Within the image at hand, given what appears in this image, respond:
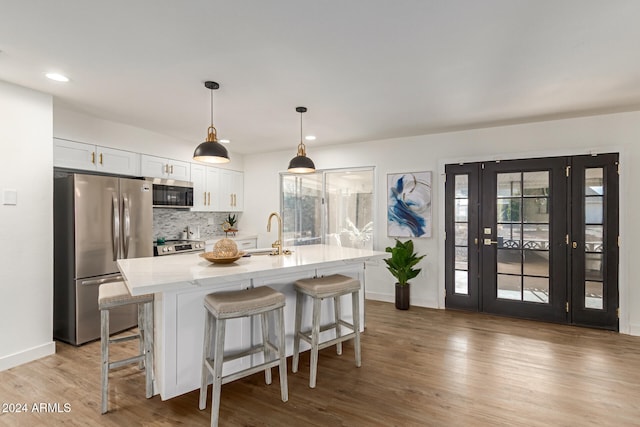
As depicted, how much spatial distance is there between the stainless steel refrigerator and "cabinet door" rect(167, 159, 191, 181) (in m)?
0.99

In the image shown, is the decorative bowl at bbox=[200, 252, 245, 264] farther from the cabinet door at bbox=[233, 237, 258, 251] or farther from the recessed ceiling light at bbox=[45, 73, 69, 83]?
the cabinet door at bbox=[233, 237, 258, 251]

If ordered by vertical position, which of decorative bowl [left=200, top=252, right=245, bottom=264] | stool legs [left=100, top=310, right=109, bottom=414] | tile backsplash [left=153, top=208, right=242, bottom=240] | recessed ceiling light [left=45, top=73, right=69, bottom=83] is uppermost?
recessed ceiling light [left=45, top=73, right=69, bottom=83]

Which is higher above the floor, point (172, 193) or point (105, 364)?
point (172, 193)

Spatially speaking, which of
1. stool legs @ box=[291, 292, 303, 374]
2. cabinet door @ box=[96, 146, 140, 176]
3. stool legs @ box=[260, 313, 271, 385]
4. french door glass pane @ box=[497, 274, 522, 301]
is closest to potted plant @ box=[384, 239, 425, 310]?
french door glass pane @ box=[497, 274, 522, 301]

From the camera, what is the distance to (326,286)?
2.62m

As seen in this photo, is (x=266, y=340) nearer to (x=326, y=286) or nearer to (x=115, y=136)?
(x=326, y=286)

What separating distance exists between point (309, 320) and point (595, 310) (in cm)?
344

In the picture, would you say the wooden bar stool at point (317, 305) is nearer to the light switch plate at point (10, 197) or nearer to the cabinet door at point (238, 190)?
the light switch plate at point (10, 197)

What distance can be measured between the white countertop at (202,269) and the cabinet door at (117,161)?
1831 millimetres

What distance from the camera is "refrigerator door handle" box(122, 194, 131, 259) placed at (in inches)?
144

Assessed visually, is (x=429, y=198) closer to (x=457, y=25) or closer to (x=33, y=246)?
(x=457, y=25)

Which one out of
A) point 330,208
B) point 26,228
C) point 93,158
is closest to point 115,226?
point 26,228

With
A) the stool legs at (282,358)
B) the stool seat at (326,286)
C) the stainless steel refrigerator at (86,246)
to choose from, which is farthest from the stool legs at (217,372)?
the stainless steel refrigerator at (86,246)

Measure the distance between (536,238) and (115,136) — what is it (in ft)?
17.7
